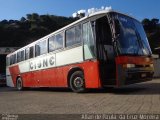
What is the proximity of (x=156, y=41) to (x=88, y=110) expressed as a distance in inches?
1633

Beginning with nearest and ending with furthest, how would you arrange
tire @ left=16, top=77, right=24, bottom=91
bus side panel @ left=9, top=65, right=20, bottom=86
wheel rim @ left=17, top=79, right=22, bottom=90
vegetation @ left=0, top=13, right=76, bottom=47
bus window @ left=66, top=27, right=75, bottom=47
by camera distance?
bus window @ left=66, top=27, right=75, bottom=47 < tire @ left=16, top=77, right=24, bottom=91 < wheel rim @ left=17, top=79, right=22, bottom=90 < bus side panel @ left=9, top=65, right=20, bottom=86 < vegetation @ left=0, top=13, right=76, bottom=47

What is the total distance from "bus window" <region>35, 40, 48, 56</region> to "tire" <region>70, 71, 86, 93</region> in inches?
133

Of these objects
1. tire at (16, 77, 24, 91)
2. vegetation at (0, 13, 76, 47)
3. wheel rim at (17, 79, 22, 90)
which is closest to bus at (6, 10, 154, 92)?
tire at (16, 77, 24, 91)

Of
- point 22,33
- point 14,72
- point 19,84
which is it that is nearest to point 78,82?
point 19,84

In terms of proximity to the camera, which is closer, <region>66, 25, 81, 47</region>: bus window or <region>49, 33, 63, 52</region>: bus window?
<region>66, 25, 81, 47</region>: bus window

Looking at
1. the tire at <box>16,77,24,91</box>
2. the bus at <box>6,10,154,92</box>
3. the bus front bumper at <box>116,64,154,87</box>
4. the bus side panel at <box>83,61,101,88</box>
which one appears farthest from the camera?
the tire at <box>16,77,24,91</box>

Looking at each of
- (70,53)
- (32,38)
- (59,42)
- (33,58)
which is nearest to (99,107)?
(70,53)

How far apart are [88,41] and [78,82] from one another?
195cm

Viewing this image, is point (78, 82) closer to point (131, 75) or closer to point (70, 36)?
point (70, 36)

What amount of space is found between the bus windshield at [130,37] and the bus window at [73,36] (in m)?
1.99

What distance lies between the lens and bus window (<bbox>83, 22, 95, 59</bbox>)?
12.8 m

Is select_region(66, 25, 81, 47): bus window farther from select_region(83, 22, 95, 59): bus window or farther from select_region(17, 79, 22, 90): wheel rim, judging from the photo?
select_region(17, 79, 22, 90): wheel rim

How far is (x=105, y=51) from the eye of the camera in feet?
41.5

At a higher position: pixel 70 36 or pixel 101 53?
pixel 70 36
